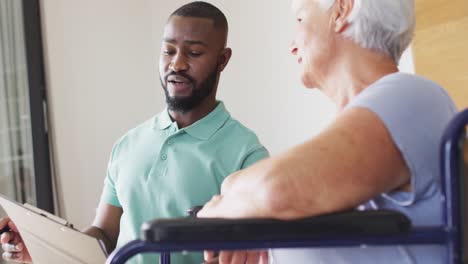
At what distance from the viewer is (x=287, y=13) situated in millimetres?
2562

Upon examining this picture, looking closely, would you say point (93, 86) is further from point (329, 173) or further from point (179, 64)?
point (329, 173)

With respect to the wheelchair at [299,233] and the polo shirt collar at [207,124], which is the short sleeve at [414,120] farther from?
the polo shirt collar at [207,124]

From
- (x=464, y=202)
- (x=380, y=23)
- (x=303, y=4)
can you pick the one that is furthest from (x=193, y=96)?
(x=464, y=202)

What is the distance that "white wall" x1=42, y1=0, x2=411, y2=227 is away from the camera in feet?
8.60

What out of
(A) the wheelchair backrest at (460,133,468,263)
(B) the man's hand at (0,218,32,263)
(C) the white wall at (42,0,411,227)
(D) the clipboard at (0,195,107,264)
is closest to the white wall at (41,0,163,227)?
(C) the white wall at (42,0,411,227)

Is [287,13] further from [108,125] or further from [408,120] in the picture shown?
[408,120]

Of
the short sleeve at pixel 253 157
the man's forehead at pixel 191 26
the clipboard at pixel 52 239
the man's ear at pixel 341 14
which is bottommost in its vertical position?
the clipboard at pixel 52 239

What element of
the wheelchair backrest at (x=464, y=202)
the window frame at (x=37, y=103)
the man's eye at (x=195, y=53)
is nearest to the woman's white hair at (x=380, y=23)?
the wheelchair backrest at (x=464, y=202)

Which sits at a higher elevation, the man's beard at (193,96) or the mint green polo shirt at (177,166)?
the man's beard at (193,96)

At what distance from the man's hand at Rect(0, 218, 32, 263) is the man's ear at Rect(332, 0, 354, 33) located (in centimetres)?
103

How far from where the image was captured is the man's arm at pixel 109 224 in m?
1.71

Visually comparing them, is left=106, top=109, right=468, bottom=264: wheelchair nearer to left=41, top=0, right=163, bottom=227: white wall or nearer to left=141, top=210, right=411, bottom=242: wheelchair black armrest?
left=141, top=210, right=411, bottom=242: wheelchair black armrest

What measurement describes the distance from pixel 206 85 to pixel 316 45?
0.58 meters

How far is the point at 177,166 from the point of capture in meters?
1.55
